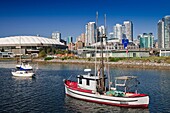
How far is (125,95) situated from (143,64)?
76070 millimetres

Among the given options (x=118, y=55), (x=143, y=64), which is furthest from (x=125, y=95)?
(x=118, y=55)

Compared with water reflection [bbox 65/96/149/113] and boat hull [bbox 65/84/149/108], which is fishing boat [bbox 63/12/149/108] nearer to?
boat hull [bbox 65/84/149/108]

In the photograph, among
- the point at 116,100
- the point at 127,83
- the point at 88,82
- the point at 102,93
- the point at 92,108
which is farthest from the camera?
the point at 127,83

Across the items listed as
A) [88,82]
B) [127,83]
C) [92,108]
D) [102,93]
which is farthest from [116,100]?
[127,83]

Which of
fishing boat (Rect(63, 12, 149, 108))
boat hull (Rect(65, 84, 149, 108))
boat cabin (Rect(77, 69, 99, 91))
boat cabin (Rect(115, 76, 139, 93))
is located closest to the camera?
boat hull (Rect(65, 84, 149, 108))

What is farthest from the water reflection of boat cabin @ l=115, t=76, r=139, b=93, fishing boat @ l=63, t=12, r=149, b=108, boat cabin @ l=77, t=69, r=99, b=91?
boat cabin @ l=115, t=76, r=139, b=93

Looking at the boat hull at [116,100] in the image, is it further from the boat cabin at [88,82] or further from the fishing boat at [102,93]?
the boat cabin at [88,82]

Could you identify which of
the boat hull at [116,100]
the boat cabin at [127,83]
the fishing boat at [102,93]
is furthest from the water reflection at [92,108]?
the boat cabin at [127,83]

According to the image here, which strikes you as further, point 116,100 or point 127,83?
point 127,83

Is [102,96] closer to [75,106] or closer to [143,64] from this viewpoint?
[75,106]

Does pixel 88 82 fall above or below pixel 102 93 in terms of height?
above

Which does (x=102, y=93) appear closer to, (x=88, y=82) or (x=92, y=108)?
(x=92, y=108)

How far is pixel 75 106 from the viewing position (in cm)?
3238

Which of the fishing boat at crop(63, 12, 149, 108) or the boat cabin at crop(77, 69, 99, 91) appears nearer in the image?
the fishing boat at crop(63, 12, 149, 108)
